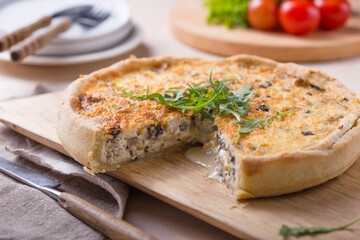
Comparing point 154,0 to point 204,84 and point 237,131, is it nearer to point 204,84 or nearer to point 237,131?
point 204,84

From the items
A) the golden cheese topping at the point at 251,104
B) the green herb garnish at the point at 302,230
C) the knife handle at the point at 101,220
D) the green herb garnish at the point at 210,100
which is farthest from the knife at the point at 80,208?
the green herb garnish at the point at 210,100

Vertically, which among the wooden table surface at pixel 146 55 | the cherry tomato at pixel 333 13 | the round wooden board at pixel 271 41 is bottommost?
the wooden table surface at pixel 146 55

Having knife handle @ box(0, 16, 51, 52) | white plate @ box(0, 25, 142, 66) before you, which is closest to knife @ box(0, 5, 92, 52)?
knife handle @ box(0, 16, 51, 52)

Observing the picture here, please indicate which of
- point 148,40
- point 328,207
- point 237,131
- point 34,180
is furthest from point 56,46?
point 328,207

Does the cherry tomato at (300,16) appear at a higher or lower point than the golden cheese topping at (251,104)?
higher

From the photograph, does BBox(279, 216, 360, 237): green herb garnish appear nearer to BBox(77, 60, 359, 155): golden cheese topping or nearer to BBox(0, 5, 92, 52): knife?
BBox(77, 60, 359, 155): golden cheese topping

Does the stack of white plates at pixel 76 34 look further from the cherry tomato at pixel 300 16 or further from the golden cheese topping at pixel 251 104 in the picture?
the cherry tomato at pixel 300 16
